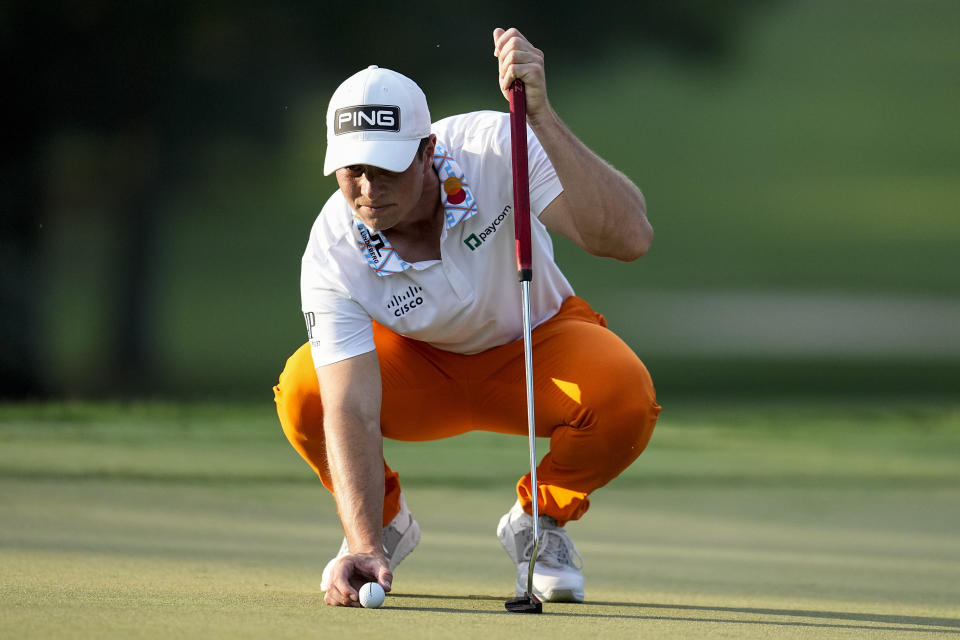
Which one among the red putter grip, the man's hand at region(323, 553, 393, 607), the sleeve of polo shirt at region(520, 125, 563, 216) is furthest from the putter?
the man's hand at region(323, 553, 393, 607)

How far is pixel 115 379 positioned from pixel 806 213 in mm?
3174

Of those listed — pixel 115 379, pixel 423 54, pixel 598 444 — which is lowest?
pixel 115 379

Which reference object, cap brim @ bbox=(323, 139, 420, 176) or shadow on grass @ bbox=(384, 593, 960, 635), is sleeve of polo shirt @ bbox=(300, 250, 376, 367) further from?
shadow on grass @ bbox=(384, 593, 960, 635)

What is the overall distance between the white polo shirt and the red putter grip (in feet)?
0.46

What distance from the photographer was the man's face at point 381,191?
6.93 ft

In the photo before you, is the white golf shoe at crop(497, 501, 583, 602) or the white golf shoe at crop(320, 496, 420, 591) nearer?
the white golf shoe at crop(497, 501, 583, 602)

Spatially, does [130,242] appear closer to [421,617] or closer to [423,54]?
[423,54]

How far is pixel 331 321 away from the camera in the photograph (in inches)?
88.0

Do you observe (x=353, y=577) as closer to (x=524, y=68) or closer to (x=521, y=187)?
(x=521, y=187)

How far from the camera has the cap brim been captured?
6.74 ft

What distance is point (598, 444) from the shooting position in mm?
2352

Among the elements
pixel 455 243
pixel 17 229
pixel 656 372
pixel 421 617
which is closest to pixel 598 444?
pixel 455 243

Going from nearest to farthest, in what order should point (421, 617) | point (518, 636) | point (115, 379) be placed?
point (518, 636) → point (421, 617) → point (115, 379)

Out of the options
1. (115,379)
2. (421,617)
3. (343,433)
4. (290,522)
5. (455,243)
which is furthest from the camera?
(115,379)
